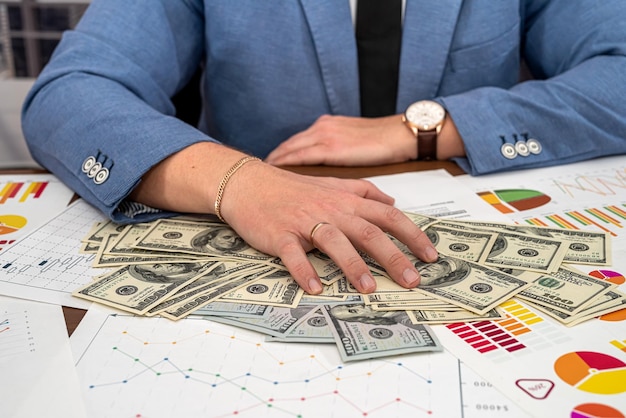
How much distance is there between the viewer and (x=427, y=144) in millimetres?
1219

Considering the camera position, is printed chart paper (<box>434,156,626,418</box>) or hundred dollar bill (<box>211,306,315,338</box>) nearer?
printed chart paper (<box>434,156,626,418</box>)

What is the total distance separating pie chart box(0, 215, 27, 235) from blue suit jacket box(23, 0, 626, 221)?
10 cm

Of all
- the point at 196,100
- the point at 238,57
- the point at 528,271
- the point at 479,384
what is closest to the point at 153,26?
the point at 238,57

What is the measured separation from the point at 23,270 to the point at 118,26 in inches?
22.2

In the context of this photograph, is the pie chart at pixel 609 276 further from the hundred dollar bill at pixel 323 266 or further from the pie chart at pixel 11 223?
the pie chart at pixel 11 223

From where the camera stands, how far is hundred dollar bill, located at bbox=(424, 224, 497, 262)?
88 centimetres

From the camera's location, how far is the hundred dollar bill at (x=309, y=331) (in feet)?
2.30

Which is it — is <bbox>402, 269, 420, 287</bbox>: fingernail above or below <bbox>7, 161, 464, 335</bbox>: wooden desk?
above

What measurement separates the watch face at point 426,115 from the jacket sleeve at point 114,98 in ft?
1.31

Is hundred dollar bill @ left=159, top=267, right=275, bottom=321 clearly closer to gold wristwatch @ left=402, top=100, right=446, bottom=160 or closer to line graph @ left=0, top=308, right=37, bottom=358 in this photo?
line graph @ left=0, top=308, right=37, bottom=358

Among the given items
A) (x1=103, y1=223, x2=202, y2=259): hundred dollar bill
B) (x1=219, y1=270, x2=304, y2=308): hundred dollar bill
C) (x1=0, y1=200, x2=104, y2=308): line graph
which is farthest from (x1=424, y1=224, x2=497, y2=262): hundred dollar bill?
(x1=0, y1=200, x2=104, y2=308): line graph

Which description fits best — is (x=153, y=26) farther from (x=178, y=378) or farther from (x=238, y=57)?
(x=178, y=378)

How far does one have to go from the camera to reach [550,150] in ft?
3.92

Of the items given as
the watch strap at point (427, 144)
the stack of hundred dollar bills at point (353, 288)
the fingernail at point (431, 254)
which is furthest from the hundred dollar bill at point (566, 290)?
the watch strap at point (427, 144)
